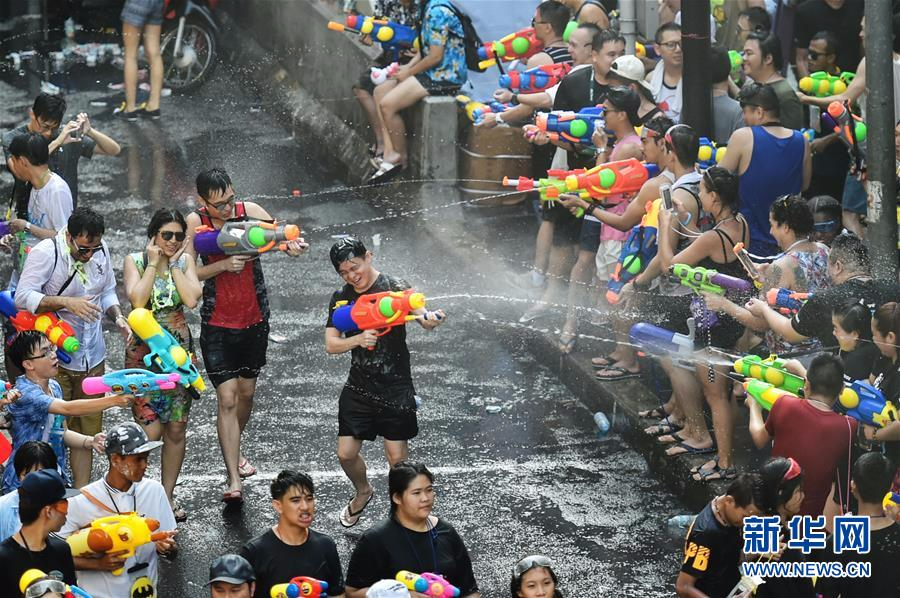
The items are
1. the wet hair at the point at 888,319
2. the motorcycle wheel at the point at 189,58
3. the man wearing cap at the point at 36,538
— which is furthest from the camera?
the motorcycle wheel at the point at 189,58

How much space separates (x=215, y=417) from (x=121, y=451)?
112 inches

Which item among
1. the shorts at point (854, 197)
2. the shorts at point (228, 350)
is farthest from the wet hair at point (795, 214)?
the shorts at point (228, 350)

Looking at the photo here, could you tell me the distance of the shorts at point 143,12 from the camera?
14.9 m

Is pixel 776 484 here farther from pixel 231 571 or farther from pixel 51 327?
pixel 51 327

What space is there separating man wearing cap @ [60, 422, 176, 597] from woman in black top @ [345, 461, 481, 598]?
2.94 feet

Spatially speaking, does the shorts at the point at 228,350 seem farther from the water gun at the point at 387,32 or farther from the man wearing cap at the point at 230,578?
the water gun at the point at 387,32

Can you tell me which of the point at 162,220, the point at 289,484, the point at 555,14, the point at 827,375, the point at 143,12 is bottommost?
the point at 289,484

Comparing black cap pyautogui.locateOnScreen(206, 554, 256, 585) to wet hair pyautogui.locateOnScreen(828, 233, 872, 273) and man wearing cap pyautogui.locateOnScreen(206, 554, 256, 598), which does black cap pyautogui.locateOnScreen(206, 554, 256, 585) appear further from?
wet hair pyautogui.locateOnScreen(828, 233, 872, 273)

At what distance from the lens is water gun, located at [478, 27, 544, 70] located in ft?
40.6

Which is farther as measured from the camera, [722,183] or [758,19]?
[758,19]

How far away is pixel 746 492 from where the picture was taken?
6363 millimetres

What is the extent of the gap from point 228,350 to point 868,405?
355cm

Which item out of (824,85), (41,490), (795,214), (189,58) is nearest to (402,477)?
(41,490)

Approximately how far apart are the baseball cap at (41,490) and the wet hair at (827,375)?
11.0 ft
